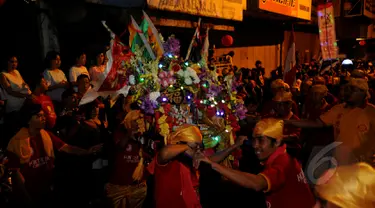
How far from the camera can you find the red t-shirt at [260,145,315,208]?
294 centimetres

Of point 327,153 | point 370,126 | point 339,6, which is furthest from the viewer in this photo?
point 339,6

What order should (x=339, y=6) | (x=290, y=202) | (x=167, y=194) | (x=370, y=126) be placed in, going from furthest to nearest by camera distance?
(x=339, y=6) < (x=370, y=126) < (x=167, y=194) < (x=290, y=202)

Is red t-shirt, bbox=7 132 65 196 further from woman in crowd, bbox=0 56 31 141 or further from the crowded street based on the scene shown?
woman in crowd, bbox=0 56 31 141

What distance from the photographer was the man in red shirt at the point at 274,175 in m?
2.83

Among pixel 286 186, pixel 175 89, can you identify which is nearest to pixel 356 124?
pixel 286 186

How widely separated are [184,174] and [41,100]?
3.30 metres

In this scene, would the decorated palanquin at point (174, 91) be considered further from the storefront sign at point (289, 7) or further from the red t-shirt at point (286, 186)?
the storefront sign at point (289, 7)

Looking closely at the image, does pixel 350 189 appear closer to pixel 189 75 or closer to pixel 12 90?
pixel 189 75

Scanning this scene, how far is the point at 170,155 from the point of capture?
3156 mm

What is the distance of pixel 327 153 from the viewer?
3.87 m

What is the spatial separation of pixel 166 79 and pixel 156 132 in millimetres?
616

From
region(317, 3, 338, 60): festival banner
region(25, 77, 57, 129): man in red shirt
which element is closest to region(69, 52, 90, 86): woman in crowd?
region(25, 77, 57, 129): man in red shirt

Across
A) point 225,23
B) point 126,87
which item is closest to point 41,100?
point 126,87

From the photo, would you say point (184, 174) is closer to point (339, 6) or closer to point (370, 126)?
point (370, 126)
